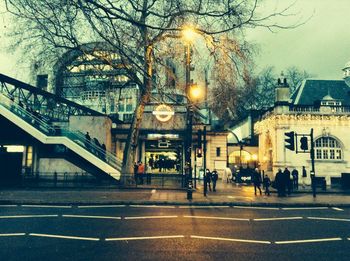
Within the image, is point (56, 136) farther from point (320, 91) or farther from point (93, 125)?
point (320, 91)

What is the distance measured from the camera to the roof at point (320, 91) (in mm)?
35312

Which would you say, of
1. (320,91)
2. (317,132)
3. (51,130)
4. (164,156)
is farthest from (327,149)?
(51,130)

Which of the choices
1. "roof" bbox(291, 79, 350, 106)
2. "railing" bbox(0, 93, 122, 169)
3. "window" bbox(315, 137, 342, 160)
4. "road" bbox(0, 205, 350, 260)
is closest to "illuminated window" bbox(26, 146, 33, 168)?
"railing" bbox(0, 93, 122, 169)

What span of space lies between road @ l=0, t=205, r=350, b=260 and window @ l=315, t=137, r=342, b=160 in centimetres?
2154

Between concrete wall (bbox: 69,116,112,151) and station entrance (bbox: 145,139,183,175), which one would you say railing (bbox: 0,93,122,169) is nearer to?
concrete wall (bbox: 69,116,112,151)

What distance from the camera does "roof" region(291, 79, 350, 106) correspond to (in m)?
35.3

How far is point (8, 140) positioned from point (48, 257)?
939 inches

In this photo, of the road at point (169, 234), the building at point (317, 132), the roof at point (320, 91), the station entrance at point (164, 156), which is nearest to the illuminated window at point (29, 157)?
the station entrance at point (164, 156)

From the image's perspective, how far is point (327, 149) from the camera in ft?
108

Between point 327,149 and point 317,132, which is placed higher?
point 317,132

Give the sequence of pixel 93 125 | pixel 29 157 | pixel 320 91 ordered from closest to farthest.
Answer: pixel 29 157, pixel 93 125, pixel 320 91

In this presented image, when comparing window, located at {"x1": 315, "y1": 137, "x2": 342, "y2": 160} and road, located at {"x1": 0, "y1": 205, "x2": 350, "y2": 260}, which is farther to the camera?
window, located at {"x1": 315, "y1": 137, "x2": 342, "y2": 160}

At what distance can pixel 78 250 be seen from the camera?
22.8ft

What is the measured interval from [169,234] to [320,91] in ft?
108
